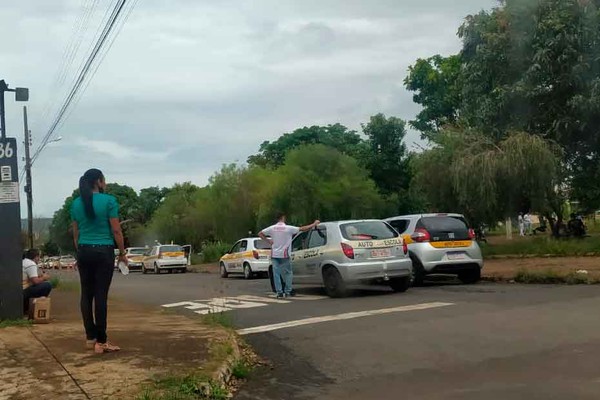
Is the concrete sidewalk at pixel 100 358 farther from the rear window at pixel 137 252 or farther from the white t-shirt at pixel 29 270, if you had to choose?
the rear window at pixel 137 252

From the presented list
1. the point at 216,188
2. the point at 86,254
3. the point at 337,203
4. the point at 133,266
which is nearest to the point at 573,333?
the point at 86,254

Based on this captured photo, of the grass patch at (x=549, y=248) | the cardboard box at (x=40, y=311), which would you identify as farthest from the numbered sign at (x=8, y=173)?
the grass patch at (x=549, y=248)

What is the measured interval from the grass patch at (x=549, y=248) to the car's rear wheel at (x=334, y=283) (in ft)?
36.0

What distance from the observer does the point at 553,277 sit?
14.8 metres

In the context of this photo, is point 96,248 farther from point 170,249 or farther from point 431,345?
point 170,249

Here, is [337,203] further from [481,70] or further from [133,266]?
[133,266]

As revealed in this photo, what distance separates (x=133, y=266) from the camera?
45.4m

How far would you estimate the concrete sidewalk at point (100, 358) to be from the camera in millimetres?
5863

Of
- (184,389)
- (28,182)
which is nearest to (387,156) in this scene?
(28,182)

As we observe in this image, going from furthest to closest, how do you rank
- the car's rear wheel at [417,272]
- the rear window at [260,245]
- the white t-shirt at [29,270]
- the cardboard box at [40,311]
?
the rear window at [260,245] < the car's rear wheel at [417,272] < the white t-shirt at [29,270] < the cardboard box at [40,311]

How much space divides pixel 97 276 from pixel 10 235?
3.30 m

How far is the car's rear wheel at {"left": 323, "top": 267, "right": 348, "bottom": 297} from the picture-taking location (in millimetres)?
13538

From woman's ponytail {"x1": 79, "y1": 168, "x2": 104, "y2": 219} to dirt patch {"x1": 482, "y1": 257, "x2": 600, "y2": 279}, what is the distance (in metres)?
11.0

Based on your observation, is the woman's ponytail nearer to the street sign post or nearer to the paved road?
the paved road
